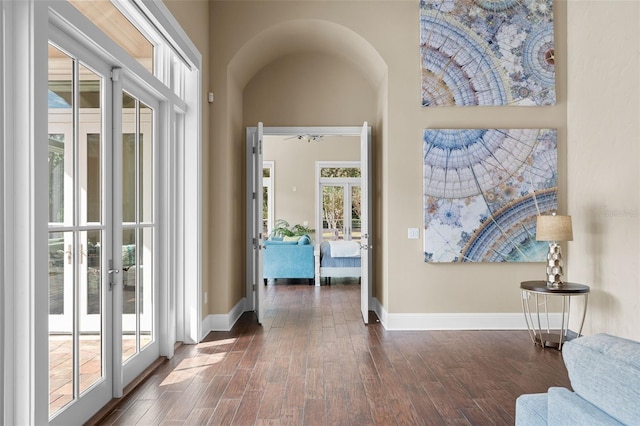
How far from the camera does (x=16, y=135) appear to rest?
181 cm

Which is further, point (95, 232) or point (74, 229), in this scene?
point (95, 232)

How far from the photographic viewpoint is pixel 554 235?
3834 millimetres

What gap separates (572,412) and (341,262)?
6.67m

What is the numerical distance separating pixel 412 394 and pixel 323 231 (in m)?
8.15

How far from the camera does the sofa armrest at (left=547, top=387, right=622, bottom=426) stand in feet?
2.99

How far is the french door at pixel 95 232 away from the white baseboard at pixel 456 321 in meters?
2.49

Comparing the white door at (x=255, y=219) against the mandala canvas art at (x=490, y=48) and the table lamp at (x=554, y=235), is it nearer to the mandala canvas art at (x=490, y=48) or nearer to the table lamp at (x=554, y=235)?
the mandala canvas art at (x=490, y=48)

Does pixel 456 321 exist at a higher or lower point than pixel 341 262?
lower

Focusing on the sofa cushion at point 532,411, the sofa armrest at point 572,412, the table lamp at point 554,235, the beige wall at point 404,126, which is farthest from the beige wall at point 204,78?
the sofa armrest at point 572,412

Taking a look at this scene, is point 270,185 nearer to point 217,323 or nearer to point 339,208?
point 339,208

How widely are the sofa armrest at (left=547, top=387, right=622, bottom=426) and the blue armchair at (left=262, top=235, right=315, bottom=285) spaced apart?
6.51 metres

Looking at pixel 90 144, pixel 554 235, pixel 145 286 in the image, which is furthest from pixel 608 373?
pixel 554 235

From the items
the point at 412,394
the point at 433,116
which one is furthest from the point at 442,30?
the point at 412,394

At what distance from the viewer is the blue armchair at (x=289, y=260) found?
7.55 m
